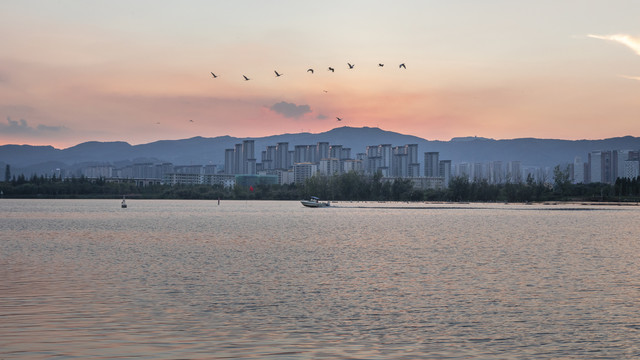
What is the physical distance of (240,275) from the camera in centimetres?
3272

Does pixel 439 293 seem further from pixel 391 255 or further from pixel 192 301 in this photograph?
pixel 391 255

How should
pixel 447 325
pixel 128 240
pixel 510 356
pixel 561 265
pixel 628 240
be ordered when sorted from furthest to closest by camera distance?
pixel 628 240, pixel 128 240, pixel 561 265, pixel 447 325, pixel 510 356

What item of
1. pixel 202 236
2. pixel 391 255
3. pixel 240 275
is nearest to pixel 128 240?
pixel 202 236

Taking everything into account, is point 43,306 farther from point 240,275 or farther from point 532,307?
point 532,307

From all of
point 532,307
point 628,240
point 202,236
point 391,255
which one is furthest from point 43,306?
point 628,240

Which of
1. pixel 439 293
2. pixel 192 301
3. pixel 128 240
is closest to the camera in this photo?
pixel 192 301

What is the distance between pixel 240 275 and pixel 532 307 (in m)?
14.2

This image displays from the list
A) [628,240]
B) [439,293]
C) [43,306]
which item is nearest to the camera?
[43,306]

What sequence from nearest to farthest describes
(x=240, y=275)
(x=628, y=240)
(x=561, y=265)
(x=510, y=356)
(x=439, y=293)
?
(x=510, y=356) → (x=439, y=293) → (x=240, y=275) → (x=561, y=265) → (x=628, y=240)

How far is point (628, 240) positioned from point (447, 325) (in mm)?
48459

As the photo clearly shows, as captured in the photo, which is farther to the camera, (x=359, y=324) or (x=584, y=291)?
(x=584, y=291)

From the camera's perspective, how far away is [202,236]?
64438 mm

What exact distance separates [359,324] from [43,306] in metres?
10.5

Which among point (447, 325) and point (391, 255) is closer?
point (447, 325)
